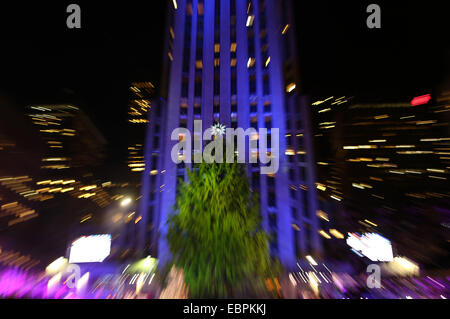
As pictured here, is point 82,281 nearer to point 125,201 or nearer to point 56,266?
point 56,266

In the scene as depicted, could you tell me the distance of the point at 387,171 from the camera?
14.4 m

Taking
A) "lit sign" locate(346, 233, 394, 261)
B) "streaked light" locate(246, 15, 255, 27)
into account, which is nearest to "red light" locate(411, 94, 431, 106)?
"lit sign" locate(346, 233, 394, 261)

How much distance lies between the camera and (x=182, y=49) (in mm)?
15766

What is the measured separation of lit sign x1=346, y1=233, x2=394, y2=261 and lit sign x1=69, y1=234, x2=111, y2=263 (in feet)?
57.4

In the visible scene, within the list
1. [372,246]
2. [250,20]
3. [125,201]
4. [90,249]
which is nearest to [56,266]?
[90,249]

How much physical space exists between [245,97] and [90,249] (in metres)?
17.0

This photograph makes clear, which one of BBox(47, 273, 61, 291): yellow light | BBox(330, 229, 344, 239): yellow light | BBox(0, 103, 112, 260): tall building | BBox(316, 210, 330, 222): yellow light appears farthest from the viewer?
BBox(316, 210, 330, 222): yellow light

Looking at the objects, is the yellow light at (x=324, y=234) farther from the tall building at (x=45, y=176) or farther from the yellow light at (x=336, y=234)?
the tall building at (x=45, y=176)

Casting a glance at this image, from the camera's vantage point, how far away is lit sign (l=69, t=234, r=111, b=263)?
29.8 ft

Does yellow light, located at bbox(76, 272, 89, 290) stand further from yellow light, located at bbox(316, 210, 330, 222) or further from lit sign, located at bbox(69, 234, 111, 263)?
yellow light, located at bbox(316, 210, 330, 222)

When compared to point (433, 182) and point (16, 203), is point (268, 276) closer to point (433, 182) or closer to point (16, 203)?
point (16, 203)

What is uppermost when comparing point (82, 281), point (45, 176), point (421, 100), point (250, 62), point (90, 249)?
point (250, 62)

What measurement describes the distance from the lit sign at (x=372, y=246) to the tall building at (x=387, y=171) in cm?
71

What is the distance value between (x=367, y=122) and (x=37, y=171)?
29.9 metres
